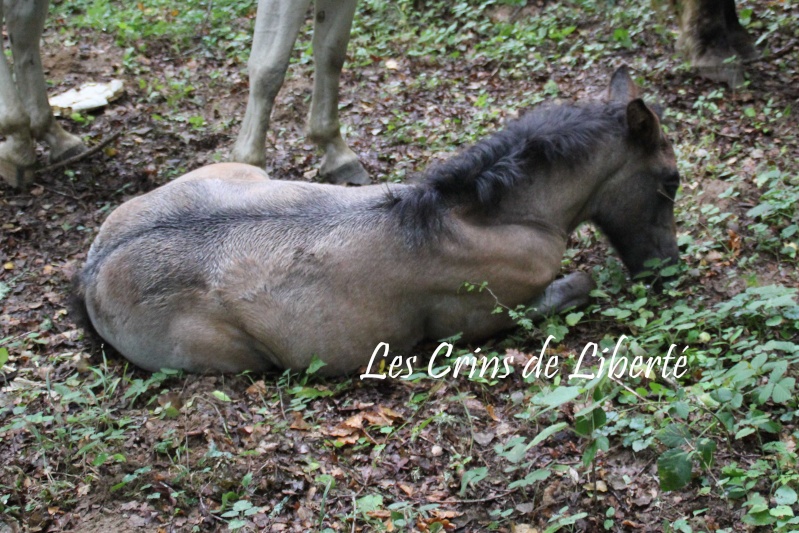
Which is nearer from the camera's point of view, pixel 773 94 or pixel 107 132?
pixel 773 94

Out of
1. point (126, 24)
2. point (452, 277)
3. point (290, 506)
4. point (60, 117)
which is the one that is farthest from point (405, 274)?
point (126, 24)

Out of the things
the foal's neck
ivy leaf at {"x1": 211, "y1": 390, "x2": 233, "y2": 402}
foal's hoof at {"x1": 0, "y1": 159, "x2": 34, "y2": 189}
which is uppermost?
the foal's neck

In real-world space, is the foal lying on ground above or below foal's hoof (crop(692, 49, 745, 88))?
below

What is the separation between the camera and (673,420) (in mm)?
4160

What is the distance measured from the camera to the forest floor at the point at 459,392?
402cm

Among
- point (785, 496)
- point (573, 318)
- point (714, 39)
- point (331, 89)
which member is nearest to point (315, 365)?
point (573, 318)

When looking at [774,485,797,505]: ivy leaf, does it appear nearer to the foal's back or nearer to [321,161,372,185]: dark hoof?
the foal's back

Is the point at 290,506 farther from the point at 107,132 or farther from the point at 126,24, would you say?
the point at 126,24

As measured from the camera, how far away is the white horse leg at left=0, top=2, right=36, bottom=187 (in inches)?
295

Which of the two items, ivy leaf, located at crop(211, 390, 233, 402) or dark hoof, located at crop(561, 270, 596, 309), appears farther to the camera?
dark hoof, located at crop(561, 270, 596, 309)

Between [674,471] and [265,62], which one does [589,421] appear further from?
[265,62]

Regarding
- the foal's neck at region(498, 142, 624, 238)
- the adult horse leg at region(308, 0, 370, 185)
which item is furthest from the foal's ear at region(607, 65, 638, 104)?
the adult horse leg at region(308, 0, 370, 185)

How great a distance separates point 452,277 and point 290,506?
1710 mm

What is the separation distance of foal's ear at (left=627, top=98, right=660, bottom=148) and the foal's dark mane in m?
0.09
